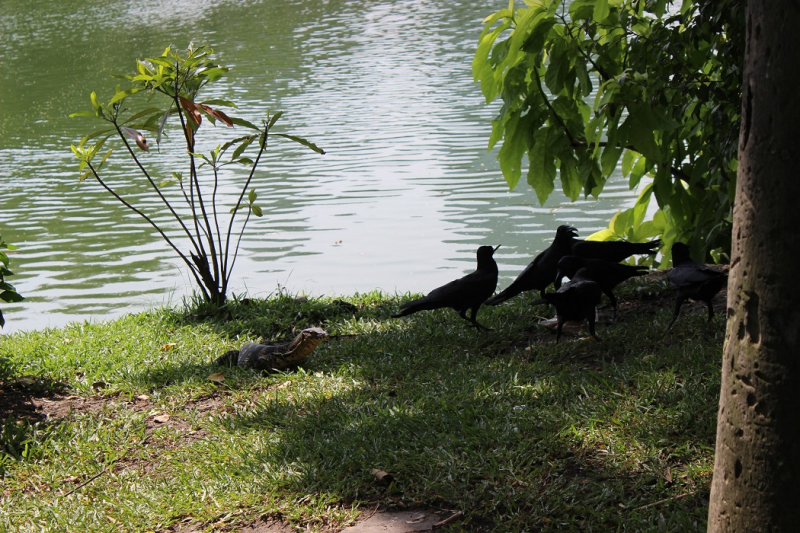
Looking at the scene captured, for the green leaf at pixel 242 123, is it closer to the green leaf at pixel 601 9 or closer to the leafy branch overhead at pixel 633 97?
the leafy branch overhead at pixel 633 97

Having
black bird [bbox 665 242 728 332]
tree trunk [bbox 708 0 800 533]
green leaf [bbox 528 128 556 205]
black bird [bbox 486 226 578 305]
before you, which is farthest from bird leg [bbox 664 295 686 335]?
tree trunk [bbox 708 0 800 533]

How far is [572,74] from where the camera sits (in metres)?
5.06

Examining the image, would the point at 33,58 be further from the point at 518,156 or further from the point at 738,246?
the point at 738,246

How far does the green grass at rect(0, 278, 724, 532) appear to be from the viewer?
3.12m

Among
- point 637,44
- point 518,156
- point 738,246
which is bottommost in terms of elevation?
point 518,156

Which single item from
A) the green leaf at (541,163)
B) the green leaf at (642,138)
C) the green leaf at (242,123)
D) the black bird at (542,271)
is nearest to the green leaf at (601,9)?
the green leaf at (642,138)

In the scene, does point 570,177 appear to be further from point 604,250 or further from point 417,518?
point 417,518

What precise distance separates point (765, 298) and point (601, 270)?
2699 mm

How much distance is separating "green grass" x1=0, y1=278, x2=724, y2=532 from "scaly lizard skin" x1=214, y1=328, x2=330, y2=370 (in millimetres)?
96

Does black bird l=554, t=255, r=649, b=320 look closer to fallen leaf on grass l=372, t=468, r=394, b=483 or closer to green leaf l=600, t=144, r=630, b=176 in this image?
green leaf l=600, t=144, r=630, b=176

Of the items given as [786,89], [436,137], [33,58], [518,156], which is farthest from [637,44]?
[33,58]

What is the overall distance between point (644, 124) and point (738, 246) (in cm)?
265

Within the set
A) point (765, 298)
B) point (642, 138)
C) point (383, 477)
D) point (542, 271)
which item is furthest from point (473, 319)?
point (765, 298)

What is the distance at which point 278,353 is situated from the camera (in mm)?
4727
